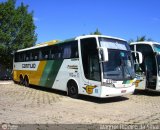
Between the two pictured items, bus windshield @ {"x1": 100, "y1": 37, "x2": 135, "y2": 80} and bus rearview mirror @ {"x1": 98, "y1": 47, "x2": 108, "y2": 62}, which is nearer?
bus rearview mirror @ {"x1": 98, "y1": 47, "x2": 108, "y2": 62}

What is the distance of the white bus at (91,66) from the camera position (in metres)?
13.4

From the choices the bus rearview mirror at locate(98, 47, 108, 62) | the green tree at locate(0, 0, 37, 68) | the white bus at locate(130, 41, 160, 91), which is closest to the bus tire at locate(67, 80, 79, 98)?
the bus rearview mirror at locate(98, 47, 108, 62)

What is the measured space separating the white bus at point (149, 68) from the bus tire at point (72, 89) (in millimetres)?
3992

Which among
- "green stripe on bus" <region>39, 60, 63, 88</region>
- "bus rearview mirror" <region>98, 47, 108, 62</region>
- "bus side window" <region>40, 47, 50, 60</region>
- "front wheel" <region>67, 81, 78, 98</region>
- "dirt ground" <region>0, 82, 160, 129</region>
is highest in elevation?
"bus side window" <region>40, 47, 50, 60</region>

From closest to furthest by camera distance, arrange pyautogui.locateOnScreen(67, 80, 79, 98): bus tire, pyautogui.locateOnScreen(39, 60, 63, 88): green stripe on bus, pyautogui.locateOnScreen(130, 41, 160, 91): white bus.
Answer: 1. pyautogui.locateOnScreen(67, 80, 79, 98): bus tire
2. pyautogui.locateOnScreen(130, 41, 160, 91): white bus
3. pyautogui.locateOnScreen(39, 60, 63, 88): green stripe on bus

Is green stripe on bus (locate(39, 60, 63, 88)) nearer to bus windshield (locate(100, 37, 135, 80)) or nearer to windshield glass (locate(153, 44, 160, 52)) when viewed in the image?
bus windshield (locate(100, 37, 135, 80))

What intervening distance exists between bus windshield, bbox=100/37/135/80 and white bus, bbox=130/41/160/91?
2.42 metres

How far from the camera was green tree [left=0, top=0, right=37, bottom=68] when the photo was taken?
2841cm

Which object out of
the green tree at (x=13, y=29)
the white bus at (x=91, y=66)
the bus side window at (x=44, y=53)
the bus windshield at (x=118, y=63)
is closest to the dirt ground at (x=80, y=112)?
the white bus at (x=91, y=66)

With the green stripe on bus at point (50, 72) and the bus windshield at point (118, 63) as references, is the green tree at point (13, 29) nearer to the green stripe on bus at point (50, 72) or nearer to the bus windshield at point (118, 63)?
the green stripe on bus at point (50, 72)

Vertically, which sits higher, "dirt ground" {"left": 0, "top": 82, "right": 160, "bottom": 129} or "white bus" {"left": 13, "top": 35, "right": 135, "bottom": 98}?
"white bus" {"left": 13, "top": 35, "right": 135, "bottom": 98}

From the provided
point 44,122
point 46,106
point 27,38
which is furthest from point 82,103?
point 27,38

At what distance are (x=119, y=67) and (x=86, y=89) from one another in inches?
75.1

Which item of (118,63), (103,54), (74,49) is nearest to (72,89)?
(74,49)
